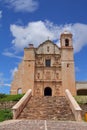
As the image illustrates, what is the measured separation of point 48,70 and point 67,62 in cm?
281

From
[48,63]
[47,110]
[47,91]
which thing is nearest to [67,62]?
[48,63]

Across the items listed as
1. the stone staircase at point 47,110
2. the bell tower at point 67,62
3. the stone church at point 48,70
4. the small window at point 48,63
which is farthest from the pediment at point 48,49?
the stone staircase at point 47,110

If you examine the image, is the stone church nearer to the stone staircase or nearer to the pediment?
the pediment

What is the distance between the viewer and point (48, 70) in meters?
34.1

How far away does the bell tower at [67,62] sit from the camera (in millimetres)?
32469

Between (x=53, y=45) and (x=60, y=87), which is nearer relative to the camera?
(x=60, y=87)

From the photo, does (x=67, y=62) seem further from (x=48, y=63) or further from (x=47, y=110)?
(x=47, y=110)

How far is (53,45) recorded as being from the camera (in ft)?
117

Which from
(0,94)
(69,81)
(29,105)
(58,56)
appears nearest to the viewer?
(29,105)

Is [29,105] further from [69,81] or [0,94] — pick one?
[69,81]

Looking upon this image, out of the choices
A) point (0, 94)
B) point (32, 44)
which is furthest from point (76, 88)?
point (0, 94)

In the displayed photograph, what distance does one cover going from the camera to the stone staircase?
16797 millimetres

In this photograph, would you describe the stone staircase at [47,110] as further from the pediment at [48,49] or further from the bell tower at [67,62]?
the pediment at [48,49]

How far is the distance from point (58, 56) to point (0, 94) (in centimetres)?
1245
